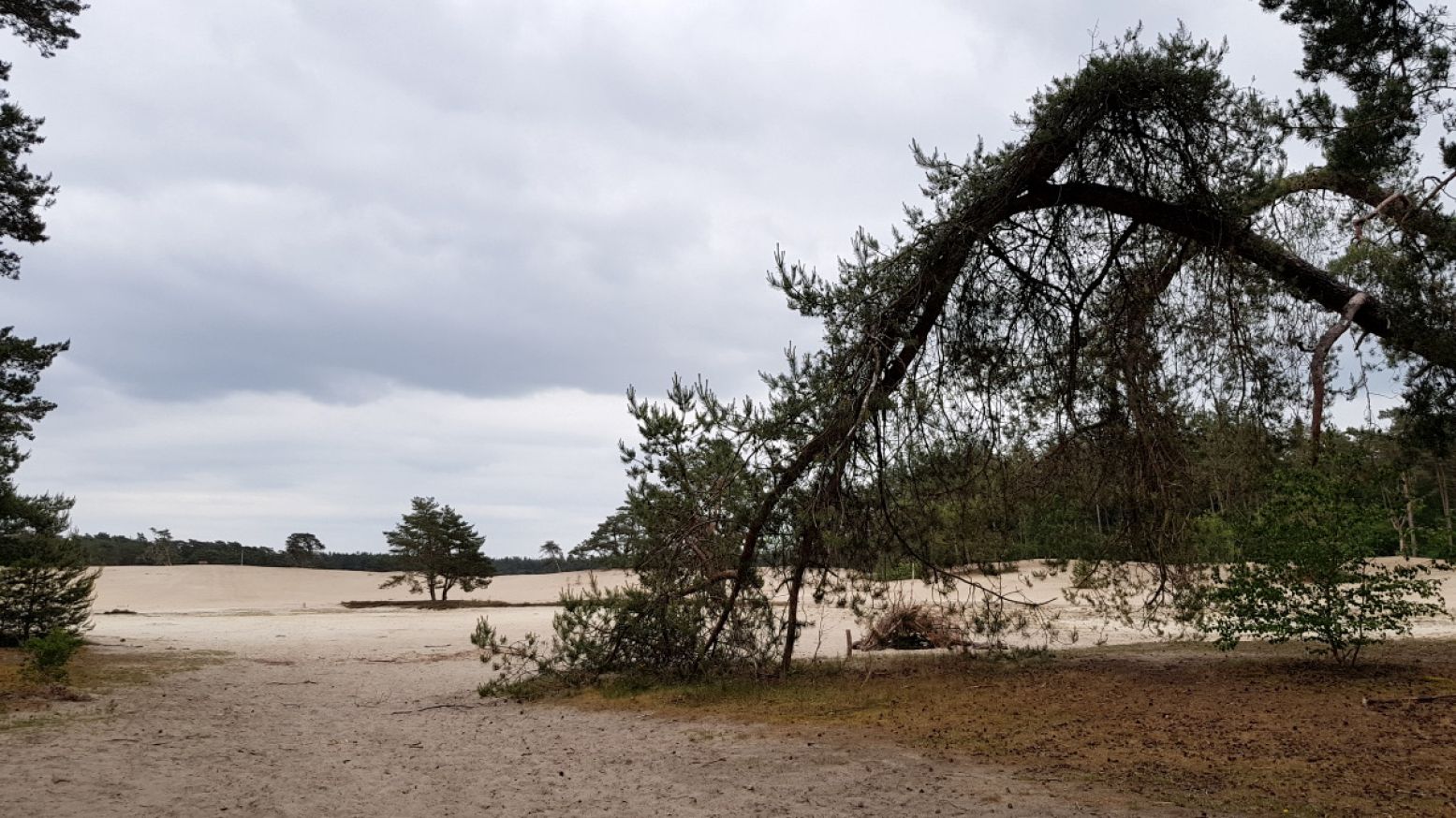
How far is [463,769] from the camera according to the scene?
746cm

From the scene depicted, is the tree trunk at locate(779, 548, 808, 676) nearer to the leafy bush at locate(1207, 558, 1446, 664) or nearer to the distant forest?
the leafy bush at locate(1207, 558, 1446, 664)

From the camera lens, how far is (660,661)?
11.8m

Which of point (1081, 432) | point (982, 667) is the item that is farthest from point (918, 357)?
point (982, 667)

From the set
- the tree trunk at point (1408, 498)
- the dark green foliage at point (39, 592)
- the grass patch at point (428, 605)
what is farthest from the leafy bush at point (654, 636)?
the grass patch at point (428, 605)

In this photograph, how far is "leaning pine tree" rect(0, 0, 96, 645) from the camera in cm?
1212

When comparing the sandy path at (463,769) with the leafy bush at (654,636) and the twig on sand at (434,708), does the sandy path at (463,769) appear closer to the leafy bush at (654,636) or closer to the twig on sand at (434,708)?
the twig on sand at (434,708)

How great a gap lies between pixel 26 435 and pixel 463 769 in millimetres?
13613

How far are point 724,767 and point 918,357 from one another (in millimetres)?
5554

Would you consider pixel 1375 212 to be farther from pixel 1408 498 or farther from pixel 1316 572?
→ pixel 1316 572

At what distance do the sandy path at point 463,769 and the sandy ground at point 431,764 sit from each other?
24 mm

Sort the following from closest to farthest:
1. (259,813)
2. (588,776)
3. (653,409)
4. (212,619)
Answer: (259,813), (588,776), (653,409), (212,619)

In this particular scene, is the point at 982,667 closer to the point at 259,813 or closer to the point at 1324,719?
the point at 1324,719

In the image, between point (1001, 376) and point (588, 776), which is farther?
point (1001, 376)

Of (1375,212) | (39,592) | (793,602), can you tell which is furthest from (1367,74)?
(39,592)
